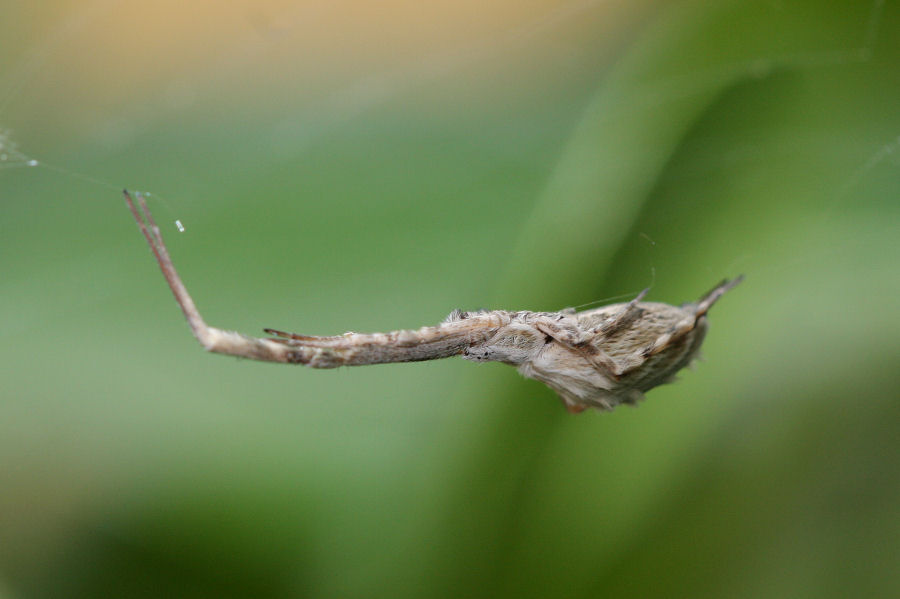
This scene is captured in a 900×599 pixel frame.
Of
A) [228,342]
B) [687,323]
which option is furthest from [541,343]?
[228,342]

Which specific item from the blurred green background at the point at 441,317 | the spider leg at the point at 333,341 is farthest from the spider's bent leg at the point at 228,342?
the blurred green background at the point at 441,317

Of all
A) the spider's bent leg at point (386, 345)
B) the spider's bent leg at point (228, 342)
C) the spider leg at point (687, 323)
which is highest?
the spider leg at point (687, 323)

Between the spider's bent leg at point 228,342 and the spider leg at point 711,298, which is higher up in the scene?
the spider leg at point 711,298

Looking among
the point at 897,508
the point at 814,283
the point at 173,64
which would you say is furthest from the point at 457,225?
the point at 897,508

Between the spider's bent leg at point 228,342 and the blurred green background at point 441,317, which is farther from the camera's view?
the blurred green background at point 441,317

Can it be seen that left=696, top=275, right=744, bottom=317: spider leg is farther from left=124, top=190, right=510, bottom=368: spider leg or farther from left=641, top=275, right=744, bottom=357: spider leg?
left=124, top=190, right=510, bottom=368: spider leg

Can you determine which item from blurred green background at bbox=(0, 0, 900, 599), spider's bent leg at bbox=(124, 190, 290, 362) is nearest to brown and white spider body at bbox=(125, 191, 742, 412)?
spider's bent leg at bbox=(124, 190, 290, 362)

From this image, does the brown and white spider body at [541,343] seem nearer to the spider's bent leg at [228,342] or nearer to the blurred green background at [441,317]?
the spider's bent leg at [228,342]

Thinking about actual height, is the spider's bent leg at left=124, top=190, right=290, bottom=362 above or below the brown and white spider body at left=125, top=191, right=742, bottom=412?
below
